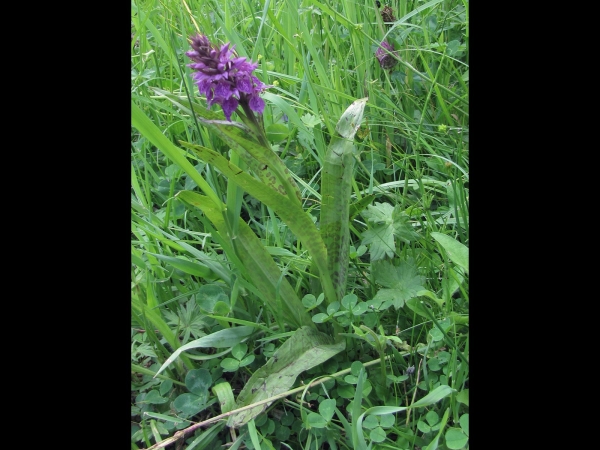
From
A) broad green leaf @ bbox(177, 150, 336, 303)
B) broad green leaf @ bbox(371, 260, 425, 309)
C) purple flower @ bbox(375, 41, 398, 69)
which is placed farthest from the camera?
purple flower @ bbox(375, 41, 398, 69)

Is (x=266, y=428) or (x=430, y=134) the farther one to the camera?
(x=430, y=134)

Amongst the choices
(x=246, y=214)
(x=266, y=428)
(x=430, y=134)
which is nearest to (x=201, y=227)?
(x=246, y=214)

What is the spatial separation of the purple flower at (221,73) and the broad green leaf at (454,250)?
431mm

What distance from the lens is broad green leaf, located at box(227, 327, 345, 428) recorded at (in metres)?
0.91

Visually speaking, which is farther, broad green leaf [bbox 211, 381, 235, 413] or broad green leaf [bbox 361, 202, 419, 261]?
broad green leaf [bbox 361, 202, 419, 261]

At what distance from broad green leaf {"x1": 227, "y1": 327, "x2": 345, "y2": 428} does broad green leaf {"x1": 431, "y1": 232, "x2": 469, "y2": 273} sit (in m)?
0.26

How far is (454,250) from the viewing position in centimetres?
97

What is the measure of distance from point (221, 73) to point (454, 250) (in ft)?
1.70

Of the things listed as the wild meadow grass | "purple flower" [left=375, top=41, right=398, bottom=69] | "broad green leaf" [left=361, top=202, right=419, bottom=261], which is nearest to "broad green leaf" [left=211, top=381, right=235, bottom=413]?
the wild meadow grass

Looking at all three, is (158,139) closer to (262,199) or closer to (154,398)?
(262,199)

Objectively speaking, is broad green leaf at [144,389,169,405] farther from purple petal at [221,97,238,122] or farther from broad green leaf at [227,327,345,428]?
purple petal at [221,97,238,122]

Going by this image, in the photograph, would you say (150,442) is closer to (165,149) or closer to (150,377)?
(150,377)
